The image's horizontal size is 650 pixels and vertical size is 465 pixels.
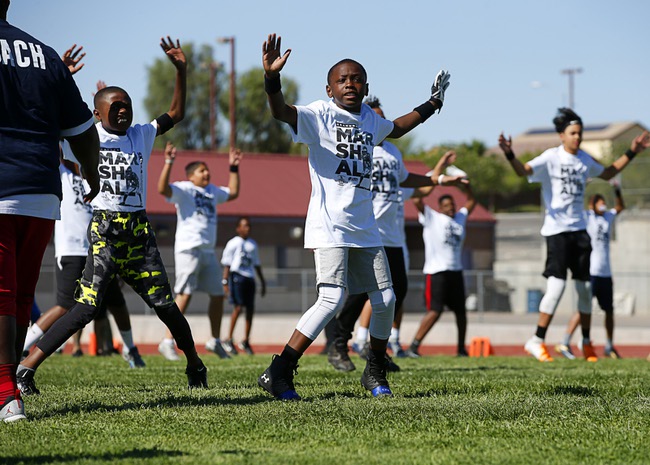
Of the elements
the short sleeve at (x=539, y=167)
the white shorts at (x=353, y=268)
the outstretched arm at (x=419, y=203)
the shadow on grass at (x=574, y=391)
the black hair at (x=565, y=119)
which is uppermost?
the black hair at (x=565, y=119)

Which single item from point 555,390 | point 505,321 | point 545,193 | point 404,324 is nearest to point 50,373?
point 555,390

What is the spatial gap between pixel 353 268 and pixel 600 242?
352 inches

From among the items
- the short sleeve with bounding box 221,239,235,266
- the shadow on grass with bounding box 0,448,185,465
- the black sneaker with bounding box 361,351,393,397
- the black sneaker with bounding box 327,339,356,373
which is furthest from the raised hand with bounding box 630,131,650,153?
the short sleeve with bounding box 221,239,235,266

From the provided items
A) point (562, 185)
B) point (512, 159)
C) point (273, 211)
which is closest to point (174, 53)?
point (512, 159)

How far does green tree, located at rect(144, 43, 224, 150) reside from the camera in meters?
74.4

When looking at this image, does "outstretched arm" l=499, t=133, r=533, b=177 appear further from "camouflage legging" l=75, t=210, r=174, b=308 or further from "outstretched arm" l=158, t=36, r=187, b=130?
"camouflage legging" l=75, t=210, r=174, b=308

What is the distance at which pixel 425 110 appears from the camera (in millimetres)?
6922

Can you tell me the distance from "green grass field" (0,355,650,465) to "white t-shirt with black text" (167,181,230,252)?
460cm

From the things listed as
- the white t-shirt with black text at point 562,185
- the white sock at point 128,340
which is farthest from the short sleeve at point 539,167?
the white sock at point 128,340

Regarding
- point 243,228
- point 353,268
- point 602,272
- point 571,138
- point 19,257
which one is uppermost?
point 571,138

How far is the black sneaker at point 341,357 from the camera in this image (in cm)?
907

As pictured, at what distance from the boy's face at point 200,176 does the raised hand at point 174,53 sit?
4.84 meters

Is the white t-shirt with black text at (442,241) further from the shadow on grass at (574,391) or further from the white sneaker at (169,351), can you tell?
the shadow on grass at (574,391)

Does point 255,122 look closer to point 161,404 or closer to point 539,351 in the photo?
point 539,351
